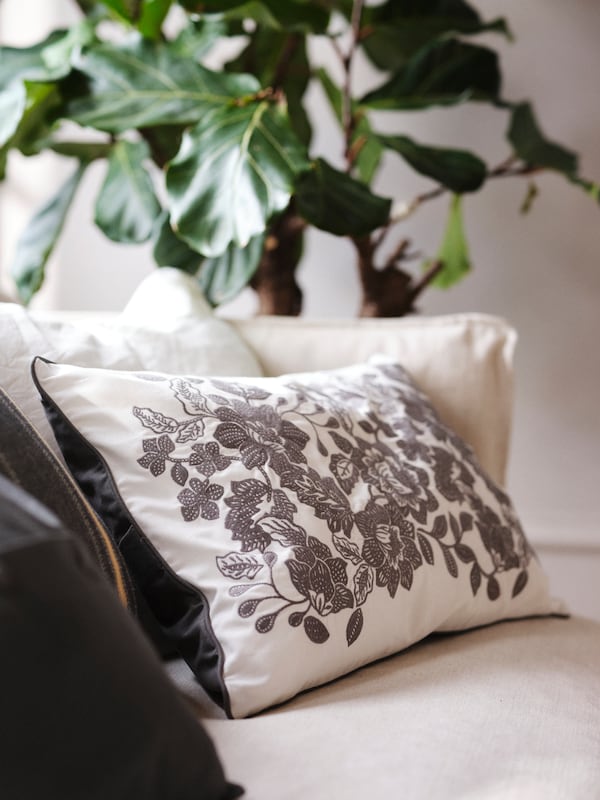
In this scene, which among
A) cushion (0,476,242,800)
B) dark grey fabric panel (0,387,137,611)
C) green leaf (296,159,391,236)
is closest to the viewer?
cushion (0,476,242,800)

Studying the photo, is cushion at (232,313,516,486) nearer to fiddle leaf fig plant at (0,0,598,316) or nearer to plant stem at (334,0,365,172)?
fiddle leaf fig plant at (0,0,598,316)

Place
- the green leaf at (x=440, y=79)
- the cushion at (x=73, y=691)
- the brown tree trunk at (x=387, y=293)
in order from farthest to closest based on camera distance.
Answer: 1. the brown tree trunk at (x=387, y=293)
2. the green leaf at (x=440, y=79)
3. the cushion at (x=73, y=691)

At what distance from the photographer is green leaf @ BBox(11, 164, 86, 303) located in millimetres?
1426

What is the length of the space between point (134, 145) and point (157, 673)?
1.16m

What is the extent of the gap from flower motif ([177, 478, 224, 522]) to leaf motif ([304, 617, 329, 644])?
0.11m

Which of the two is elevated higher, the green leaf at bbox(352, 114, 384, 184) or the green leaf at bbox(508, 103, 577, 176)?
the green leaf at bbox(508, 103, 577, 176)

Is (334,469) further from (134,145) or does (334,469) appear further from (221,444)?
(134,145)

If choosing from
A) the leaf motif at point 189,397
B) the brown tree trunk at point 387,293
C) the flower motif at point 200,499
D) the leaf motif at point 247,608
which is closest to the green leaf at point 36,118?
the brown tree trunk at point 387,293

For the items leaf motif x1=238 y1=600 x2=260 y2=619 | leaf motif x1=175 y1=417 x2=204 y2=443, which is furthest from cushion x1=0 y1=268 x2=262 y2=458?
leaf motif x1=238 y1=600 x2=260 y2=619

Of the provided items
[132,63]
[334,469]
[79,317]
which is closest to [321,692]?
[334,469]

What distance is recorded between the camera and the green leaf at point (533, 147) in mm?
1549

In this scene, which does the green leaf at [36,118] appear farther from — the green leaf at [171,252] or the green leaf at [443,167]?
the green leaf at [443,167]

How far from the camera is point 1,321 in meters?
0.80

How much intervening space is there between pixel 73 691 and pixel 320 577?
0.31 m
